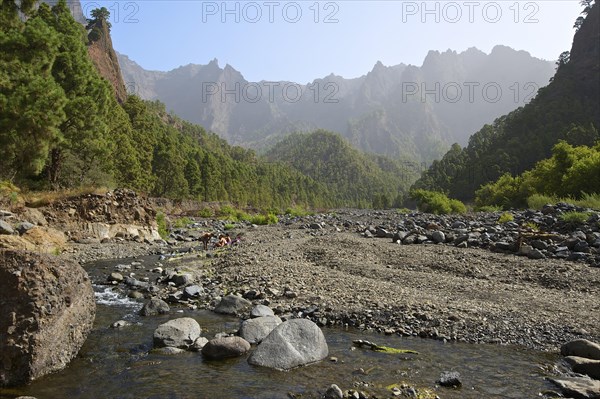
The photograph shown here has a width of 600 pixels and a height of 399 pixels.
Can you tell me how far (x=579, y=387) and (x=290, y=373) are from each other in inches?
190

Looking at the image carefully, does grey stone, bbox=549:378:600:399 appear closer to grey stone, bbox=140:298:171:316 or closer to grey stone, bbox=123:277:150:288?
grey stone, bbox=140:298:171:316

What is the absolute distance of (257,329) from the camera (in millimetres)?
8734

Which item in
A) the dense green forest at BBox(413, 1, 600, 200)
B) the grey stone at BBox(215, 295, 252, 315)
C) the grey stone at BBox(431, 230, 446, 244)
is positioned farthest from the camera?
the dense green forest at BBox(413, 1, 600, 200)

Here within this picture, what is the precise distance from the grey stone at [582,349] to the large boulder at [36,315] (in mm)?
9778

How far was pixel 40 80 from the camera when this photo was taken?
64.0 ft

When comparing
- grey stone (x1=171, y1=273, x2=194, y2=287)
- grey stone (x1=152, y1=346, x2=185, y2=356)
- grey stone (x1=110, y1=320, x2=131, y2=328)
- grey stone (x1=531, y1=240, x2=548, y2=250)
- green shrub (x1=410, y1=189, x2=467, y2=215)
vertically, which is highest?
grey stone (x1=531, y1=240, x2=548, y2=250)

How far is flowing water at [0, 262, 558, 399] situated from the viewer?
630 cm

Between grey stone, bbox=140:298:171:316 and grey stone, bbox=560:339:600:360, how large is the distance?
9.69 m

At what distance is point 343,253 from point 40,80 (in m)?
17.7

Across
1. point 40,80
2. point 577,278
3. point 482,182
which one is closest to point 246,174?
point 482,182

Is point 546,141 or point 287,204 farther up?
point 546,141

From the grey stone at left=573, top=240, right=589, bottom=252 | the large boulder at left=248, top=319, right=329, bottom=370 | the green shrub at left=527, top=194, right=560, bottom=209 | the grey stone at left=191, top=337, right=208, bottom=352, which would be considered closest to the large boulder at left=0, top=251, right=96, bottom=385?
the grey stone at left=191, top=337, right=208, bottom=352

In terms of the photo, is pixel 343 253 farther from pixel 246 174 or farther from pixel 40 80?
pixel 246 174

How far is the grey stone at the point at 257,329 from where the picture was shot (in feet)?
28.0
